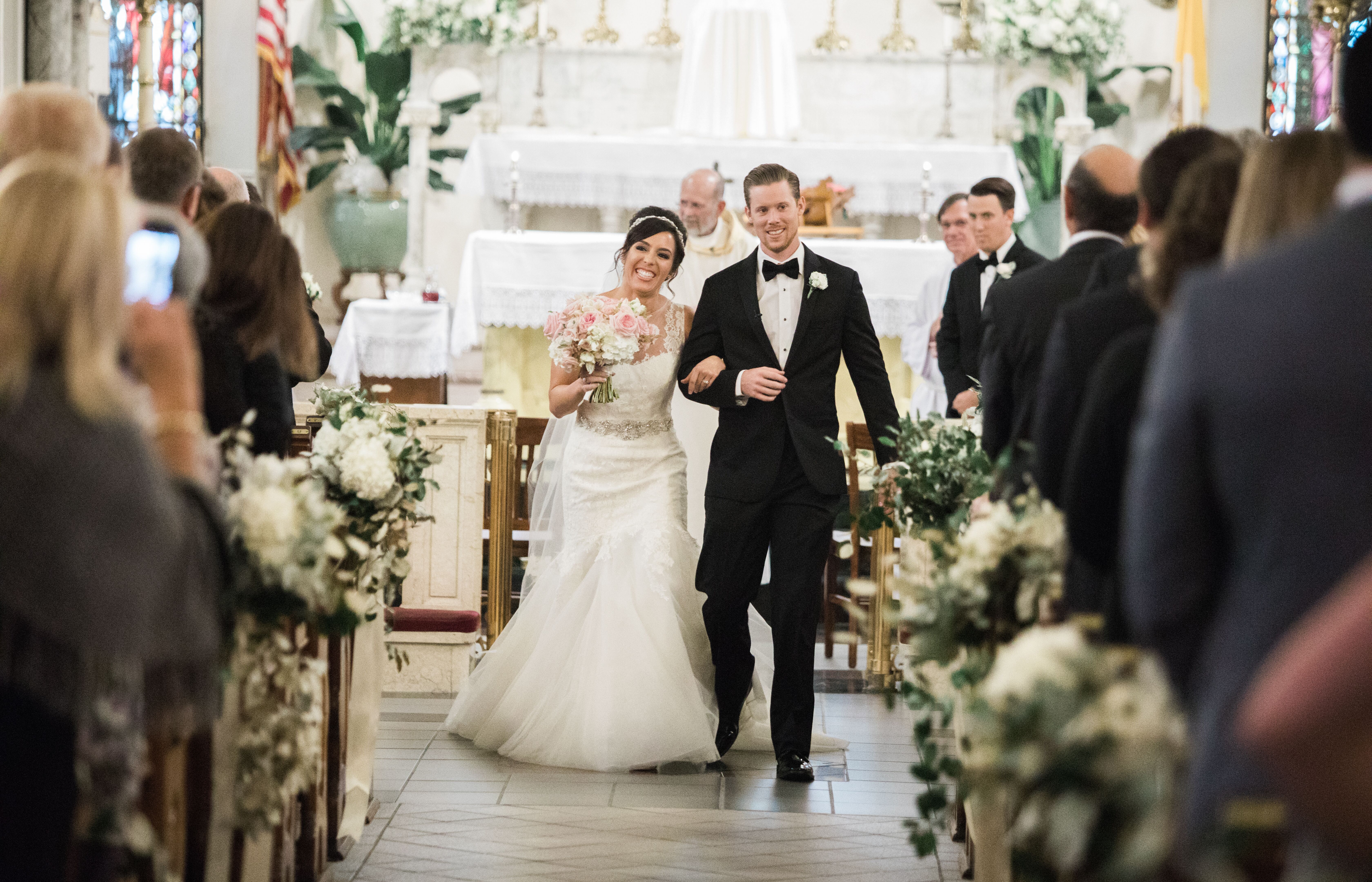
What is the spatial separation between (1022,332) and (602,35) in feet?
28.9

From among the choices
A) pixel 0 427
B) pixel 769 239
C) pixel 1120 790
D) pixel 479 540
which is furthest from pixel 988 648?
pixel 479 540

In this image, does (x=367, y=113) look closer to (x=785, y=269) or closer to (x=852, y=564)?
(x=852, y=564)

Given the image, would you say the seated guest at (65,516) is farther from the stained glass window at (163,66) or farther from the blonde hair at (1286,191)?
the stained glass window at (163,66)

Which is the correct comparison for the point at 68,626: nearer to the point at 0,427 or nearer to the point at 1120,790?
the point at 0,427

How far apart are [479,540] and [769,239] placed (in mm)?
2081

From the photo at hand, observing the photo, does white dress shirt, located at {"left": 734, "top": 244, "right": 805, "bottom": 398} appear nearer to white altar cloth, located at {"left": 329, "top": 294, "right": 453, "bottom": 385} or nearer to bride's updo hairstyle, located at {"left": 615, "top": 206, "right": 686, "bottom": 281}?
bride's updo hairstyle, located at {"left": 615, "top": 206, "right": 686, "bottom": 281}

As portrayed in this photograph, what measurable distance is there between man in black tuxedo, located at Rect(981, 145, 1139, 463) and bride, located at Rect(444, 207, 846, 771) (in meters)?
1.84

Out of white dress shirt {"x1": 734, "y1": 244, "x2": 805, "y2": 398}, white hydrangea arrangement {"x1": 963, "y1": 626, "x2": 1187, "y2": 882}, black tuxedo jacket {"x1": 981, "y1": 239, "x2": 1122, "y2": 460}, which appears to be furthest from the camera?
white dress shirt {"x1": 734, "y1": 244, "x2": 805, "y2": 398}

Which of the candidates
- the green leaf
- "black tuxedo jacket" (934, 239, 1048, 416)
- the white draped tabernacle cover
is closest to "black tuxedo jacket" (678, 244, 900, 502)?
"black tuxedo jacket" (934, 239, 1048, 416)

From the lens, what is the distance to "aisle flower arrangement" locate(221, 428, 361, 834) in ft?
10.7

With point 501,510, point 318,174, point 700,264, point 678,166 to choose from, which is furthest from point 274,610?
point 318,174

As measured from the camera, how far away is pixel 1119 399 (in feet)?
8.98

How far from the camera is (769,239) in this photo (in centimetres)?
605

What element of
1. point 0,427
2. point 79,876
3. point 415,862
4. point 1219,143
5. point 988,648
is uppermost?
point 1219,143
